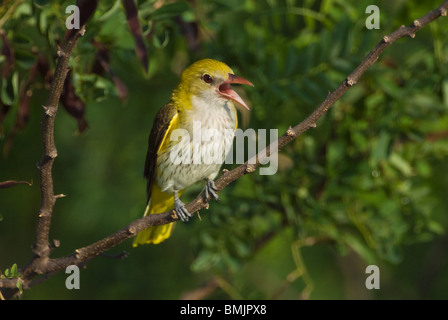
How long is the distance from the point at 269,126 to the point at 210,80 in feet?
1.71

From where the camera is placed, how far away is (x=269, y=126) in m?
3.50

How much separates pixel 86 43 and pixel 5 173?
6.57ft

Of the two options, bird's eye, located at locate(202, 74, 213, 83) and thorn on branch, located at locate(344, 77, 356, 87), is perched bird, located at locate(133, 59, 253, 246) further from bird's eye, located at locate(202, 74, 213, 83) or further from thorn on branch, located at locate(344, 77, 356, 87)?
thorn on branch, located at locate(344, 77, 356, 87)

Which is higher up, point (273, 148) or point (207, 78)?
point (207, 78)

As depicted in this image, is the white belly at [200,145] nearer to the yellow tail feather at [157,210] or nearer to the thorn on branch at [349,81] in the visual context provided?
the yellow tail feather at [157,210]

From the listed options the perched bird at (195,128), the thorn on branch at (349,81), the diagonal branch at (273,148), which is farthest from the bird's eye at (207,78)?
the thorn on branch at (349,81)

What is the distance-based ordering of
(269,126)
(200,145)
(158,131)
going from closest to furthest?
1. (200,145)
2. (158,131)
3. (269,126)

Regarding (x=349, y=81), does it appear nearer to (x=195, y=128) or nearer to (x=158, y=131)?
(x=195, y=128)

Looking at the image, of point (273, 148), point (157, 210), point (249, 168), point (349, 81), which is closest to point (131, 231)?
point (249, 168)

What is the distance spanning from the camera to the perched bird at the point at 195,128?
123 inches

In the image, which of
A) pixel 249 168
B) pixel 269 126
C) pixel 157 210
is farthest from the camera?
pixel 157 210

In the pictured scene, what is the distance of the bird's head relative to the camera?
122 inches

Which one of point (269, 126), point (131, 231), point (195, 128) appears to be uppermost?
point (269, 126)
